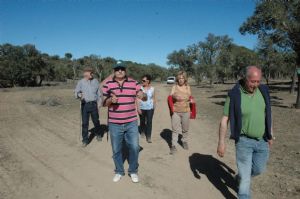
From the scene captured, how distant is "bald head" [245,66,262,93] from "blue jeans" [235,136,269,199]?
0.68 m

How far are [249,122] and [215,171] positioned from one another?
A: 2.31 meters

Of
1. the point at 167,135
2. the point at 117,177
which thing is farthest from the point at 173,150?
the point at 167,135

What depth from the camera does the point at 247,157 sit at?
13.2ft

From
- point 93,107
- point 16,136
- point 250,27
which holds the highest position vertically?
point 250,27

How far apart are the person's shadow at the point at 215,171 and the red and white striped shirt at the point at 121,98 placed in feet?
5.84

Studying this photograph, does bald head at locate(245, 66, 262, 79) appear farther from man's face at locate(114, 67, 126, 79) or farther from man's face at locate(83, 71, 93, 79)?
man's face at locate(83, 71, 93, 79)

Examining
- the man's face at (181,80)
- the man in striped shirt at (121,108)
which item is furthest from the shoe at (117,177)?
the man's face at (181,80)

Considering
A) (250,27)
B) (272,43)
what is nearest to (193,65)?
(250,27)

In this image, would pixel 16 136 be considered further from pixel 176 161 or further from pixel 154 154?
pixel 176 161

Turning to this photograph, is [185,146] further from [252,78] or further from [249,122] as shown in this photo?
[252,78]

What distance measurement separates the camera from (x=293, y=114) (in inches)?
537

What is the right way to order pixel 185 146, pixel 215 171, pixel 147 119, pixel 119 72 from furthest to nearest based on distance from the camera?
pixel 147 119 → pixel 185 146 → pixel 215 171 → pixel 119 72

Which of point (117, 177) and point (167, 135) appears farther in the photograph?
point (167, 135)

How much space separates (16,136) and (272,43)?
13239mm
